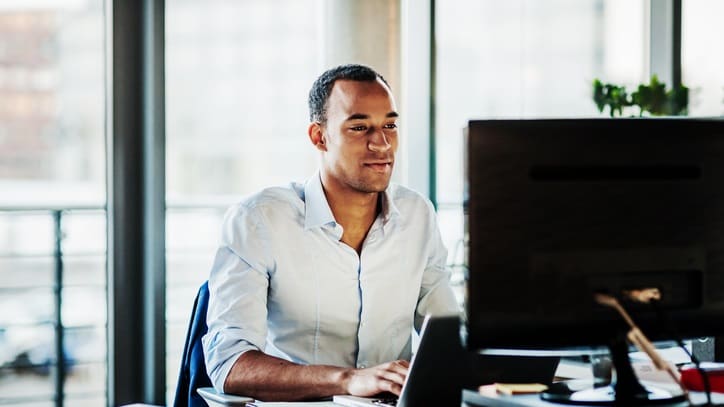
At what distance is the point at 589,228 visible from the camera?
4.56ft

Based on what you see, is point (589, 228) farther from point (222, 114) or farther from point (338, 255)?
point (222, 114)

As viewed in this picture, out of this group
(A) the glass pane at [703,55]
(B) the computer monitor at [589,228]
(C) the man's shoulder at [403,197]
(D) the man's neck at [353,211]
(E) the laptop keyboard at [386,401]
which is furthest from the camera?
(A) the glass pane at [703,55]

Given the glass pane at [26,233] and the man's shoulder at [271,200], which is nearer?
the man's shoulder at [271,200]

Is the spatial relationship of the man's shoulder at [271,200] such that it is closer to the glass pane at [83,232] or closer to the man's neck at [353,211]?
the man's neck at [353,211]

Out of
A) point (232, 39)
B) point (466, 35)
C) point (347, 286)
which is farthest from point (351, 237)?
point (466, 35)

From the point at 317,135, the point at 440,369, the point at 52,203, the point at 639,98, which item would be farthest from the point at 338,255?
the point at 639,98

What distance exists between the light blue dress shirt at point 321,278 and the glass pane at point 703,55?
91.0 inches

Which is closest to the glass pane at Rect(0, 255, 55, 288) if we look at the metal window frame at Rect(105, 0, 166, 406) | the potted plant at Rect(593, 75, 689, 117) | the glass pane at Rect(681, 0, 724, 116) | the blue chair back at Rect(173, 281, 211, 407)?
the metal window frame at Rect(105, 0, 166, 406)

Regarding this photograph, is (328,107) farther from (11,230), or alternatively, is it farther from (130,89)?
(11,230)

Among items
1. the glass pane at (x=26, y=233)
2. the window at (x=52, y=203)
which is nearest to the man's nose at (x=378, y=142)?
the window at (x=52, y=203)

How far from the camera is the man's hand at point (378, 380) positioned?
5.44 ft

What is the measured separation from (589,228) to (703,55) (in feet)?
10.3

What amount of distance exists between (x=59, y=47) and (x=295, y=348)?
5.16ft

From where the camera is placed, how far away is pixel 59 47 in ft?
10.6
